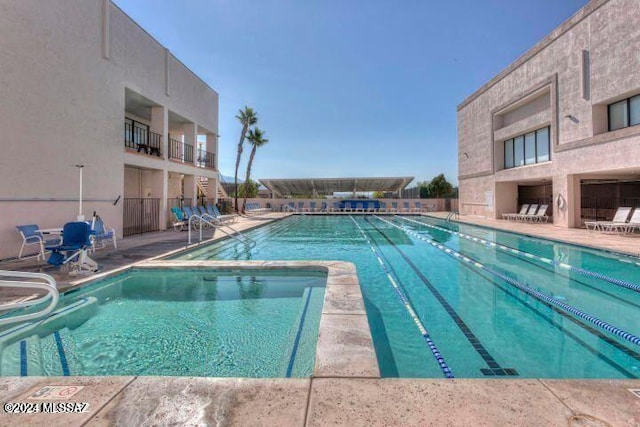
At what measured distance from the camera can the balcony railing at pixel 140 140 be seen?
1255 cm

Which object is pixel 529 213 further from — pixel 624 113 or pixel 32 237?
pixel 32 237

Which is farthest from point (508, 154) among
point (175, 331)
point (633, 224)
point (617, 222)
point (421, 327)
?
point (175, 331)

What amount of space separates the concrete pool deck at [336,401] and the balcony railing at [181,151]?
46.8 feet

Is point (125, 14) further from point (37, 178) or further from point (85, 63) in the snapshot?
point (37, 178)

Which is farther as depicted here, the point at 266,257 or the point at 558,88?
the point at 558,88

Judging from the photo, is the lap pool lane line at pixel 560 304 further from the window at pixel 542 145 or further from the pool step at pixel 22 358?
the window at pixel 542 145

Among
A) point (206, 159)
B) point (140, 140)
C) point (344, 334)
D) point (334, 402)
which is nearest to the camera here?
point (334, 402)

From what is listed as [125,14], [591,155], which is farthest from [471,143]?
[125,14]

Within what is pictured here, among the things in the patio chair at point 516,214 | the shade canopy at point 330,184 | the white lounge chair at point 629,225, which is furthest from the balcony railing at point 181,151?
the white lounge chair at point 629,225

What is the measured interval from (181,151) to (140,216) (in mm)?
5211

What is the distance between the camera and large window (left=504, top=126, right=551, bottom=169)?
14875 mm

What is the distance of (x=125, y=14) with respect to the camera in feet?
33.7

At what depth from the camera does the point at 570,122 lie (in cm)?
1248

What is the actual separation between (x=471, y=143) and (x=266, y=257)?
18.5 m
